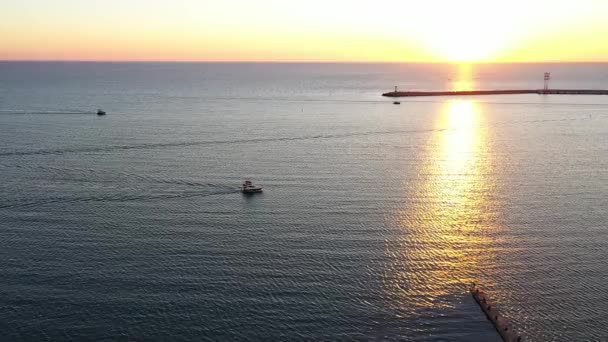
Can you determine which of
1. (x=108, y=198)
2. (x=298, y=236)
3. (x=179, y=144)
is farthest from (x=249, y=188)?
(x=179, y=144)

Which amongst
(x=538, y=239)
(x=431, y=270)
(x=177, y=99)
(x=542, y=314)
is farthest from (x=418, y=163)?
(x=177, y=99)

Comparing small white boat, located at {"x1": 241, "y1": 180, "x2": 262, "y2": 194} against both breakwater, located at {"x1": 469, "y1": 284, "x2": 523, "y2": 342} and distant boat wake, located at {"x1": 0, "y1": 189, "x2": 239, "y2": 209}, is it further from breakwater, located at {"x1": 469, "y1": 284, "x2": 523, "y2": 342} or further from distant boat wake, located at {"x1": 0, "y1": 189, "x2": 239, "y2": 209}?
breakwater, located at {"x1": 469, "y1": 284, "x2": 523, "y2": 342}

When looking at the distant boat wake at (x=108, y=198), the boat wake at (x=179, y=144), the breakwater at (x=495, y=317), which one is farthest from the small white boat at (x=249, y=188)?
the boat wake at (x=179, y=144)

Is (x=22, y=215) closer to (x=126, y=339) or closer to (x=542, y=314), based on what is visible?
(x=126, y=339)

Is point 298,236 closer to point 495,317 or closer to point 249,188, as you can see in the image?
point 249,188

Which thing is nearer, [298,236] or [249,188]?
[298,236]

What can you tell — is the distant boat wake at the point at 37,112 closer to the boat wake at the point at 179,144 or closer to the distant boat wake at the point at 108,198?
the boat wake at the point at 179,144
